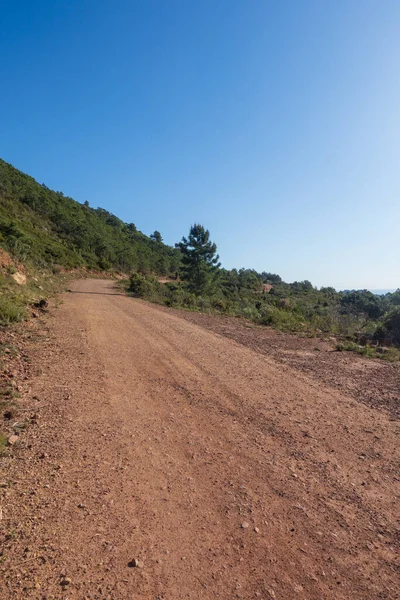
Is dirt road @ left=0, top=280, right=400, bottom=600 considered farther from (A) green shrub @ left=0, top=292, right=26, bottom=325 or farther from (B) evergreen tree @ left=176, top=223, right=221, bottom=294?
(B) evergreen tree @ left=176, top=223, right=221, bottom=294

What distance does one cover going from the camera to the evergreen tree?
29891 millimetres

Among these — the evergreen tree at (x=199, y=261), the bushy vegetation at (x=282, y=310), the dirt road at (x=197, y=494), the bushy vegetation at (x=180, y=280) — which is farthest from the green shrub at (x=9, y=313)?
the evergreen tree at (x=199, y=261)

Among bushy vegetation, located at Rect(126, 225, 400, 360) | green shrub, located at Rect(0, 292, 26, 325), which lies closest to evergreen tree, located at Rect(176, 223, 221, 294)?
bushy vegetation, located at Rect(126, 225, 400, 360)

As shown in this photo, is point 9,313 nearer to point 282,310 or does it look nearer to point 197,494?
point 197,494

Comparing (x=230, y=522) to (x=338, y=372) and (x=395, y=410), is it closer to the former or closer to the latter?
(x=395, y=410)

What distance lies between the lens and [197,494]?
2.92 meters

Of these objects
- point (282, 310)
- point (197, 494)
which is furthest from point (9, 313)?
point (282, 310)

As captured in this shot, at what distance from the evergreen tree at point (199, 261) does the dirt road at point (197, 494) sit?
24416mm

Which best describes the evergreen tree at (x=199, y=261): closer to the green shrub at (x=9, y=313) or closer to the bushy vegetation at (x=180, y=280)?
the bushy vegetation at (x=180, y=280)

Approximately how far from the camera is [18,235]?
83.0 feet

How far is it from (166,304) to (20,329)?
11805mm

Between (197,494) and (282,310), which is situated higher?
(282,310)

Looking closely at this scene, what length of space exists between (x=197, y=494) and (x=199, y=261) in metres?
27.9

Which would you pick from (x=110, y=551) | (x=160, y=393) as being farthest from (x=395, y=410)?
(x=110, y=551)
